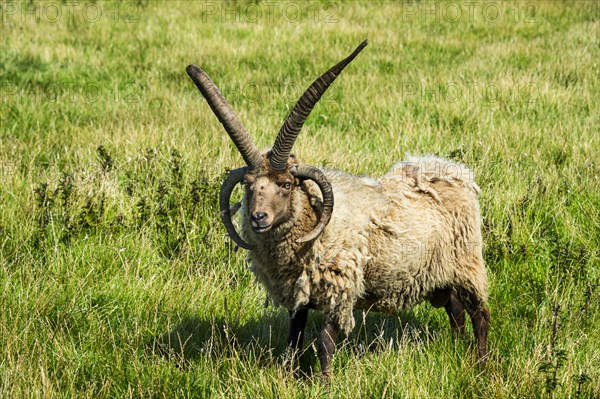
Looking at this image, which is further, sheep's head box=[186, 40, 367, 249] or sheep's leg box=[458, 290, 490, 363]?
Answer: sheep's leg box=[458, 290, 490, 363]

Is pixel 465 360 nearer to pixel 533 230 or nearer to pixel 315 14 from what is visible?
pixel 533 230

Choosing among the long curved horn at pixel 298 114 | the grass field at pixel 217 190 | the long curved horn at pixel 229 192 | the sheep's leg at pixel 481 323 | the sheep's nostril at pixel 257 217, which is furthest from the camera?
the sheep's leg at pixel 481 323

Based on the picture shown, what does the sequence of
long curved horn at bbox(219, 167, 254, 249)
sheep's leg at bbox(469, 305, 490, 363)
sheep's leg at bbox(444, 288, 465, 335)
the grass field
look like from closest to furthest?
the grass field
long curved horn at bbox(219, 167, 254, 249)
sheep's leg at bbox(469, 305, 490, 363)
sheep's leg at bbox(444, 288, 465, 335)

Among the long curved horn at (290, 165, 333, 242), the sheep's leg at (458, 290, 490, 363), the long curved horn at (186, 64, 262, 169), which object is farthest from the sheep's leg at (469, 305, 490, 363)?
the long curved horn at (186, 64, 262, 169)

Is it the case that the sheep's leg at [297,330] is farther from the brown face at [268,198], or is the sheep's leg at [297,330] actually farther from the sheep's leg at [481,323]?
the sheep's leg at [481,323]

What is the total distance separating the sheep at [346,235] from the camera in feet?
14.0

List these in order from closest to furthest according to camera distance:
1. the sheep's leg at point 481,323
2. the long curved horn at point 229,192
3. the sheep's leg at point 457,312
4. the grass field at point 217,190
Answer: the grass field at point 217,190 → the long curved horn at point 229,192 → the sheep's leg at point 481,323 → the sheep's leg at point 457,312

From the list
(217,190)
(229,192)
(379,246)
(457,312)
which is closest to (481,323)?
(457,312)

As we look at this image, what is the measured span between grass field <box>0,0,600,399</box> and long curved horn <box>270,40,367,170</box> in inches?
44.5

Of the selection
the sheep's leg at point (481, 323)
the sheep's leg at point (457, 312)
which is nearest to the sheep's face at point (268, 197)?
the sheep's leg at point (457, 312)

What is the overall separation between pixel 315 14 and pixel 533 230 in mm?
10330

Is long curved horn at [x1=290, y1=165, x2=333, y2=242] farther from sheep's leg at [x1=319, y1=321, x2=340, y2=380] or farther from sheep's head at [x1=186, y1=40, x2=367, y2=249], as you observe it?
sheep's leg at [x1=319, y1=321, x2=340, y2=380]

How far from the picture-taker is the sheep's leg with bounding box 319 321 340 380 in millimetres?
4473

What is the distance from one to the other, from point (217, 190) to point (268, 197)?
2.28 m
